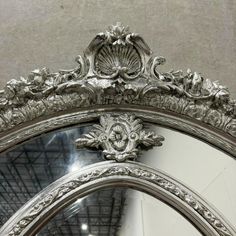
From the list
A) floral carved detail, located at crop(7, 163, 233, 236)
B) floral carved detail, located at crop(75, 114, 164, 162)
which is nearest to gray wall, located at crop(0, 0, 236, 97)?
floral carved detail, located at crop(75, 114, 164, 162)

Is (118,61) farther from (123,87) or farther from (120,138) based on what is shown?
(120,138)

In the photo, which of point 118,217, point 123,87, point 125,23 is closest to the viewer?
point 118,217

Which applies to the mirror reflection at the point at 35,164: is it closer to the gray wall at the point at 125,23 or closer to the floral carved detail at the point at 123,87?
the floral carved detail at the point at 123,87

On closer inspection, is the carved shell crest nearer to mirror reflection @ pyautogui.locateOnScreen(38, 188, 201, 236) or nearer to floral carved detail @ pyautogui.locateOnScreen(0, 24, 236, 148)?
floral carved detail @ pyautogui.locateOnScreen(0, 24, 236, 148)

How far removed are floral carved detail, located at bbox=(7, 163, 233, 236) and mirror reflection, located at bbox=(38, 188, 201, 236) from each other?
0.03 metres

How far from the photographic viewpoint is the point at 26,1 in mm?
1253

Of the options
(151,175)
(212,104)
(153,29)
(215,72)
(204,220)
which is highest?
(153,29)

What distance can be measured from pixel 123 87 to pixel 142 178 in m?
0.23

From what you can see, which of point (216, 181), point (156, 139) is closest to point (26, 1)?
point (156, 139)

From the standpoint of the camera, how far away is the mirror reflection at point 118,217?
92cm

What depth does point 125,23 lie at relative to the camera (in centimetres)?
126

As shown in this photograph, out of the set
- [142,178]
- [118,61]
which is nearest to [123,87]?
[118,61]

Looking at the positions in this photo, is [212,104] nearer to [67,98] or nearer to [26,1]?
[67,98]

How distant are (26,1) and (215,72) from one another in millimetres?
575
